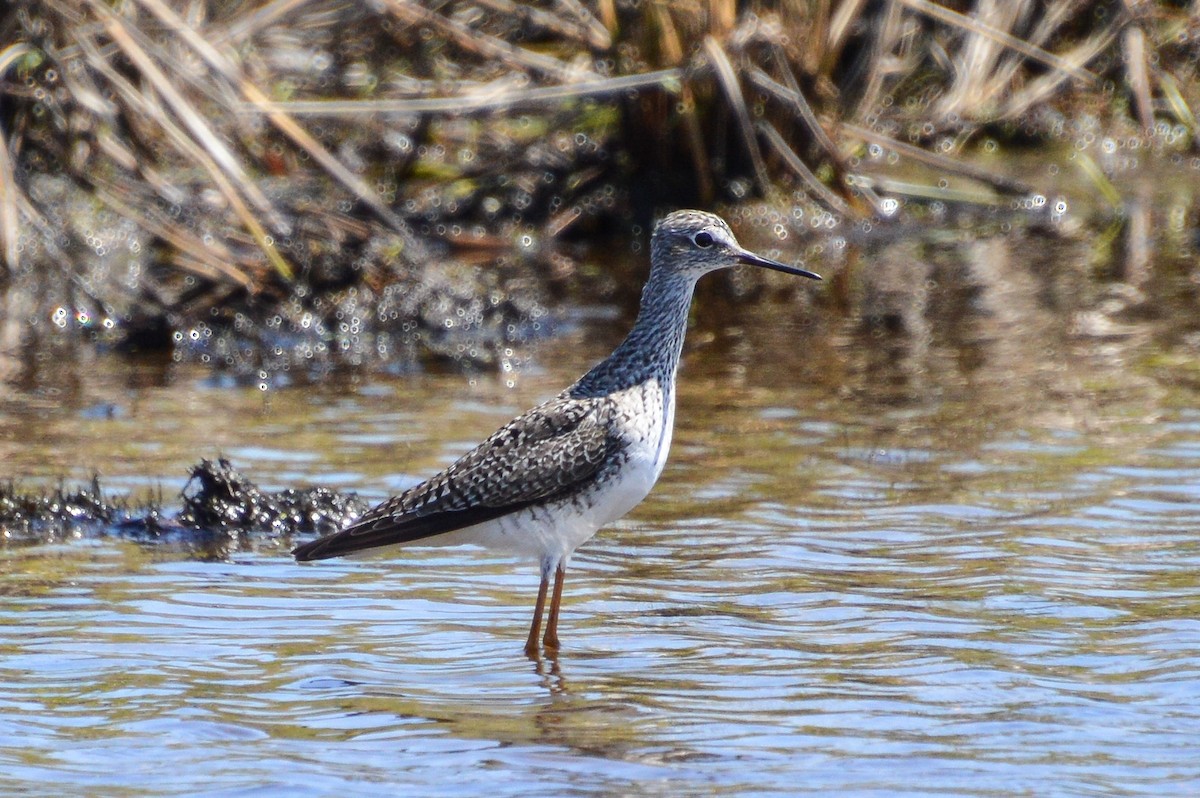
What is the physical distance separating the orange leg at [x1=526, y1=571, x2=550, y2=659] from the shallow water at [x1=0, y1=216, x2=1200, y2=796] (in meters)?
0.07

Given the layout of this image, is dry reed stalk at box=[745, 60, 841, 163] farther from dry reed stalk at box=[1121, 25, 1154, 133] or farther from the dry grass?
dry reed stalk at box=[1121, 25, 1154, 133]

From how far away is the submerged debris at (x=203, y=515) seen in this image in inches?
304

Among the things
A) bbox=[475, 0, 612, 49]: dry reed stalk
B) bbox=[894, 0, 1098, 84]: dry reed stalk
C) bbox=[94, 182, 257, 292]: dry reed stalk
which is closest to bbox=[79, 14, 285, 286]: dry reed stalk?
bbox=[94, 182, 257, 292]: dry reed stalk

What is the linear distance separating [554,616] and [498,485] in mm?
532

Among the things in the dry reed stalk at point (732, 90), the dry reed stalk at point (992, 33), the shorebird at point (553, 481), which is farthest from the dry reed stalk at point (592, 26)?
the shorebird at point (553, 481)

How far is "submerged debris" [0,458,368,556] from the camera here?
25.3 ft

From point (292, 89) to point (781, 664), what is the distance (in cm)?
928

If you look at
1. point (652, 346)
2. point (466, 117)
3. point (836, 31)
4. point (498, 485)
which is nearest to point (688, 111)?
point (836, 31)

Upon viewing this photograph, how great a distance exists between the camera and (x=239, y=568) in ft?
24.1

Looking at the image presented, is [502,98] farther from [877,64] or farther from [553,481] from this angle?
[553,481]

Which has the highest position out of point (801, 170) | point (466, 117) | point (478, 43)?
point (478, 43)

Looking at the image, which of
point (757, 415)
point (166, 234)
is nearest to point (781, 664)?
point (757, 415)

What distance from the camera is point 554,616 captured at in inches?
257

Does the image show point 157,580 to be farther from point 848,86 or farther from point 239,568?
point 848,86
